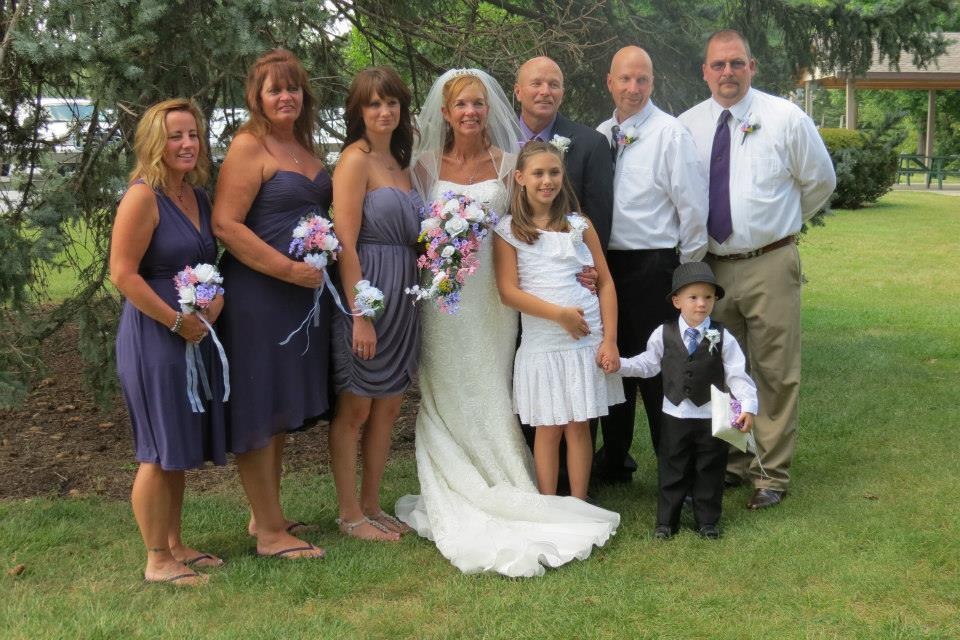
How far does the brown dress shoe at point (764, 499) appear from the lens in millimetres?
5230

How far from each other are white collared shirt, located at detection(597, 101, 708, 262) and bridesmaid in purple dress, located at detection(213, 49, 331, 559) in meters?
1.55

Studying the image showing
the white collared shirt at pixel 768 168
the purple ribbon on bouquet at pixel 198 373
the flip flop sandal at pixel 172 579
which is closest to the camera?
the purple ribbon on bouquet at pixel 198 373

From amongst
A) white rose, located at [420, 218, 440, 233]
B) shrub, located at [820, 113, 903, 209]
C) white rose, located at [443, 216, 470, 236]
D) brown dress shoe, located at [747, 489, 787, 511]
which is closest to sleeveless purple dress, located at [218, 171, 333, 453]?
white rose, located at [420, 218, 440, 233]

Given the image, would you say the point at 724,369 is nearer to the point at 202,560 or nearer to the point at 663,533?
the point at 663,533

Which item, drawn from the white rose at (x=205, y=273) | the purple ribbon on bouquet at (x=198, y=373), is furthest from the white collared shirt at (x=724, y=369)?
the white rose at (x=205, y=273)

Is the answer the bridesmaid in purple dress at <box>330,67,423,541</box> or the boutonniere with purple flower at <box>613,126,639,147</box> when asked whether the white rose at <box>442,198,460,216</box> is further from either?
the boutonniere with purple flower at <box>613,126,639,147</box>

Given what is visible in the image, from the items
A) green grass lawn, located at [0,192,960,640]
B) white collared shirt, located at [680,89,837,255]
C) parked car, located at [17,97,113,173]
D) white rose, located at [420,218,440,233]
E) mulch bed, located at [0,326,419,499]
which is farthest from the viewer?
parked car, located at [17,97,113,173]

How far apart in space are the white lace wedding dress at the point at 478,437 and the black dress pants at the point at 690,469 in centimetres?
29

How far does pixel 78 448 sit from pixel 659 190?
4152 mm

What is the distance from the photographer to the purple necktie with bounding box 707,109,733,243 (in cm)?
519

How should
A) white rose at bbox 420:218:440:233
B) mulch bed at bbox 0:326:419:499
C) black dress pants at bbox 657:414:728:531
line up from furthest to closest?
1. mulch bed at bbox 0:326:419:499
2. black dress pants at bbox 657:414:728:531
3. white rose at bbox 420:218:440:233

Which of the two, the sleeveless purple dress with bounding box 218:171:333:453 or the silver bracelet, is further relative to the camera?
the sleeveless purple dress with bounding box 218:171:333:453

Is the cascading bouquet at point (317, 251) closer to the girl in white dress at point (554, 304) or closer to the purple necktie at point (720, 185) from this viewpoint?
the girl in white dress at point (554, 304)

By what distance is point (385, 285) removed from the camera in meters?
4.70
